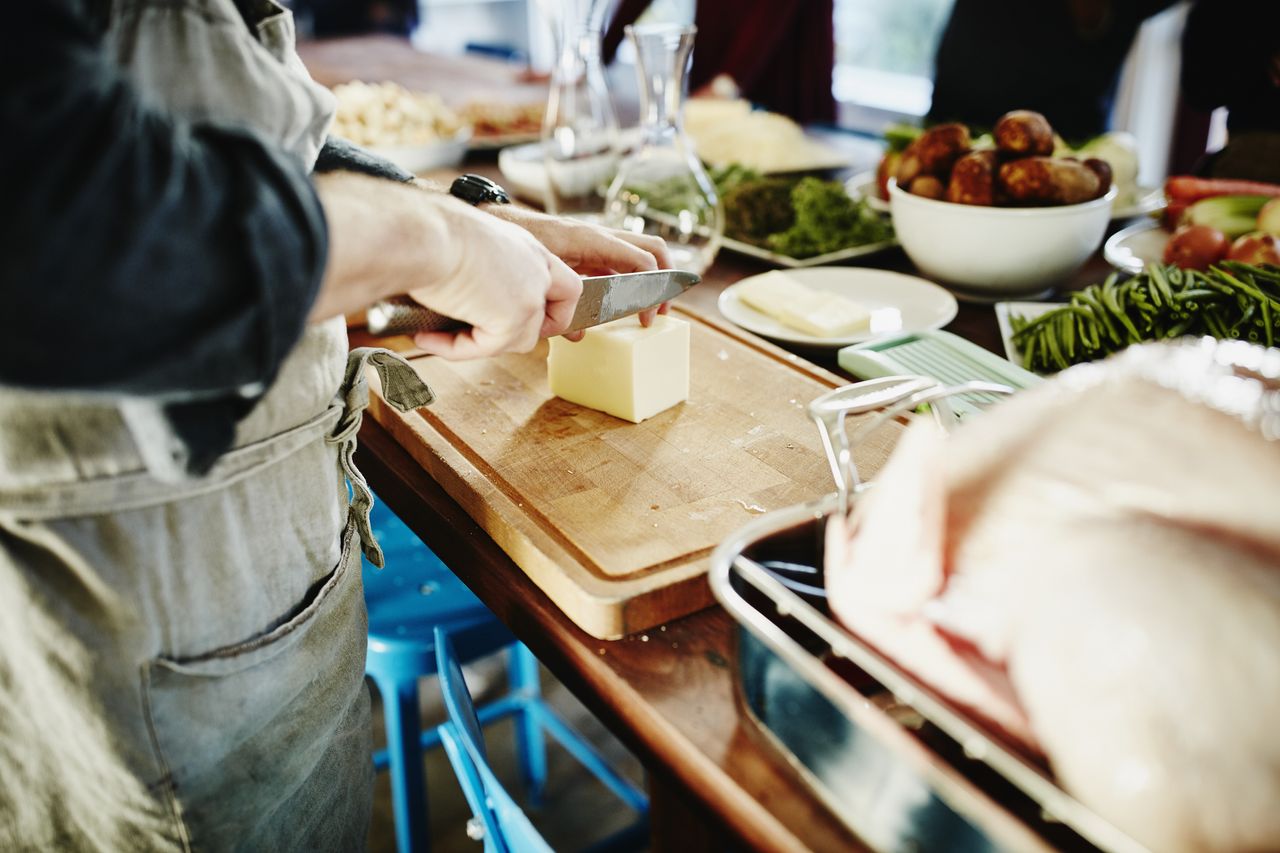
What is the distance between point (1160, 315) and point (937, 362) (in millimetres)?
322

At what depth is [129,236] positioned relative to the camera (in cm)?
54

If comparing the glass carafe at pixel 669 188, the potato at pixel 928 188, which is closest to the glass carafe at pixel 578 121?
the glass carafe at pixel 669 188

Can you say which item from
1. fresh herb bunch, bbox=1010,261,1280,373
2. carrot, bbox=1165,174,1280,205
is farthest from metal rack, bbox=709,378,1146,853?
carrot, bbox=1165,174,1280,205

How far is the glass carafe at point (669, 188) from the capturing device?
1.67m

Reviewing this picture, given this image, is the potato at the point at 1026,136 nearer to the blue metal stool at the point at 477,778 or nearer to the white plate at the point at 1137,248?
the white plate at the point at 1137,248

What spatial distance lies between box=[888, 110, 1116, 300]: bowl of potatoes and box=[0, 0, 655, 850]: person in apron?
3.04 ft

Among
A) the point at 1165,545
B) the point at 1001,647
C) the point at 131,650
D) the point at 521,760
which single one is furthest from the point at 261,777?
the point at 521,760

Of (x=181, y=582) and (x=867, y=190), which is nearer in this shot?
(x=181, y=582)

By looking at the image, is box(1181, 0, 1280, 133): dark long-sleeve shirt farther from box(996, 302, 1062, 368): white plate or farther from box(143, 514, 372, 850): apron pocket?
box(143, 514, 372, 850): apron pocket

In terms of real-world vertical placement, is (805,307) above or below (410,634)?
above

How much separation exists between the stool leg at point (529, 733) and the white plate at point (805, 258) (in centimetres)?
94

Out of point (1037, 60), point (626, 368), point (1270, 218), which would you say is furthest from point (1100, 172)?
point (1037, 60)

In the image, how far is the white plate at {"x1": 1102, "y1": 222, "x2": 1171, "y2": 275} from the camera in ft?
4.96

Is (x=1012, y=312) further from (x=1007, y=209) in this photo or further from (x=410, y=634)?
(x=410, y=634)
